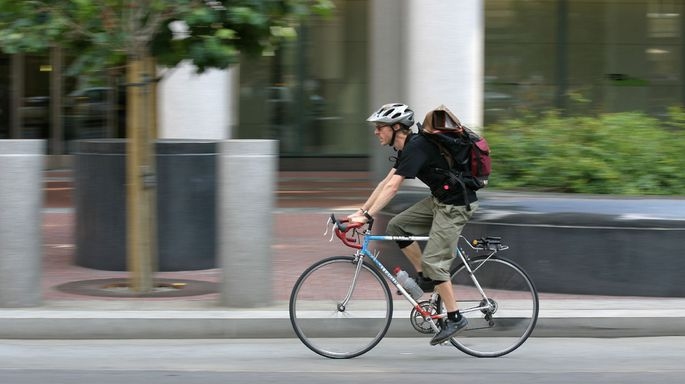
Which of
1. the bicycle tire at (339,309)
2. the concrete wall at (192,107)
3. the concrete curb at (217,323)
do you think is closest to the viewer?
the bicycle tire at (339,309)

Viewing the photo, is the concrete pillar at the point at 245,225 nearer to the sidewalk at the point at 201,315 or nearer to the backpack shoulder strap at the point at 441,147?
the sidewalk at the point at 201,315

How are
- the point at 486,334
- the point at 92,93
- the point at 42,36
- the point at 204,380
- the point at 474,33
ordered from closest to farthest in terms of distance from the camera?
the point at 204,380
the point at 486,334
the point at 42,36
the point at 474,33
the point at 92,93

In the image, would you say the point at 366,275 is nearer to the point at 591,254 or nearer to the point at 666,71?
the point at 591,254

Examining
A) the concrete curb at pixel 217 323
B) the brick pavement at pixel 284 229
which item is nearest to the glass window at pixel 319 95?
the brick pavement at pixel 284 229

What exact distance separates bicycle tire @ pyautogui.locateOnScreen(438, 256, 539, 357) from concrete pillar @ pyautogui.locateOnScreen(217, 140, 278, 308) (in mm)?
1654

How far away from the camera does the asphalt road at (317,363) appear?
6.44 m

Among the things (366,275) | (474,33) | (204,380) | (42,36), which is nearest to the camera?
(204,380)

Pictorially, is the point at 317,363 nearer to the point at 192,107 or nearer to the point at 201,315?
the point at 201,315

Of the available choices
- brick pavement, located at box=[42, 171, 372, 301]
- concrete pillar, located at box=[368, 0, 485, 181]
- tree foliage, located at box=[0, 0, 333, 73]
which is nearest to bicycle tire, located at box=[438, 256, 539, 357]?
brick pavement, located at box=[42, 171, 372, 301]

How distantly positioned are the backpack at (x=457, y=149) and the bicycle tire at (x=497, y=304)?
1.91 feet

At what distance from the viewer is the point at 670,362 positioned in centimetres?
697

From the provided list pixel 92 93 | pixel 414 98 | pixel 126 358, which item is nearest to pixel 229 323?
pixel 126 358

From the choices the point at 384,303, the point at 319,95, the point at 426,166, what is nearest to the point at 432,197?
the point at 426,166

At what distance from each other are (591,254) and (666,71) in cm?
1504
